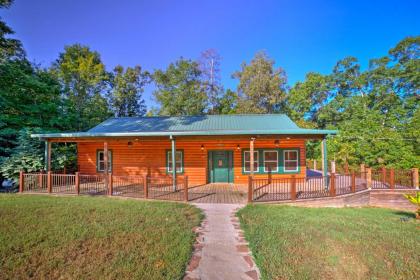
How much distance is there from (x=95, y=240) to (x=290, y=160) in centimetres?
1065

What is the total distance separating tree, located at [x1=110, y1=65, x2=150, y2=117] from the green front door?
20014 millimetres

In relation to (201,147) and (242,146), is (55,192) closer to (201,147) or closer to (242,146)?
(201,147)

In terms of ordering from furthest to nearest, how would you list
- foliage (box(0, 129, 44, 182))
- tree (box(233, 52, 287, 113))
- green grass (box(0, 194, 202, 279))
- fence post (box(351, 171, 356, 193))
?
tree (box(233, 52, 287, 113))
foliage (box(0, 129, 44, 182))
fence post (box(351, 171, 356, 193))
green grass (box(0, 194, 202, 279))

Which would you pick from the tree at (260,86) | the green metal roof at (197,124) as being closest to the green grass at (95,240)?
the green metal roof at (197,124)

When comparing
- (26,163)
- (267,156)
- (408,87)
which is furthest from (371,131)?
(26,163)

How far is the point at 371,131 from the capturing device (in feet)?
61.6

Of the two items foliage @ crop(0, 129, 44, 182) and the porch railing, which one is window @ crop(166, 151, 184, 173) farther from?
foliage @ crop(0, 129, 44, 182)

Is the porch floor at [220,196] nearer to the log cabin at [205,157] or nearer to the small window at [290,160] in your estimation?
the log cabin at [205,157]

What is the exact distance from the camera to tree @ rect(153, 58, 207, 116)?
84.0 ft

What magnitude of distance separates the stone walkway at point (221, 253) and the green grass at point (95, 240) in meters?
0.24

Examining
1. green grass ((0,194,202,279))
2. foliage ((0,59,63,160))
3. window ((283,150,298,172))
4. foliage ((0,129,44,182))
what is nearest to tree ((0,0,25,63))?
foliage ((0,59,63,160))

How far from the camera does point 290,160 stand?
12.3 meters

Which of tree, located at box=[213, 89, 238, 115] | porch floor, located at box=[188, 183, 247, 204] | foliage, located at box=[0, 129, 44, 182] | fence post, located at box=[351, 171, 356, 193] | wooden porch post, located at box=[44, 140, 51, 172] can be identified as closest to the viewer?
porch floor, located at box=[188, 183, 247, 204]

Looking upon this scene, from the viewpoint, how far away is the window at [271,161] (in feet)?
40.2
